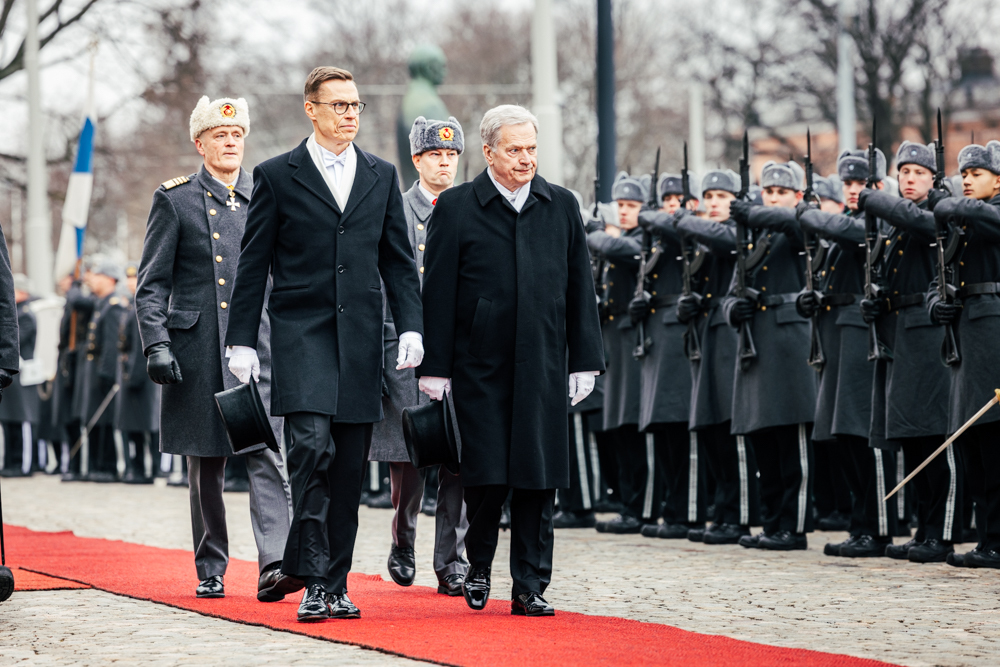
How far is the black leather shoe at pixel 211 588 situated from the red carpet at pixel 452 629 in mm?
52

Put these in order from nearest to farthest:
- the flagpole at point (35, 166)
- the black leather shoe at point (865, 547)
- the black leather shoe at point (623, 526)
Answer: the black leather shoe at point (865, 547) → the black leather shoe at point (623, 526) → the flagpole at point (35, 166)

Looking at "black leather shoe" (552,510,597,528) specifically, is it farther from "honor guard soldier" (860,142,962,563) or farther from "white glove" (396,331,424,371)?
"white glove" (396,331,424,371)

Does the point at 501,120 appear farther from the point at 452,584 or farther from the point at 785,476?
the point at 785,476

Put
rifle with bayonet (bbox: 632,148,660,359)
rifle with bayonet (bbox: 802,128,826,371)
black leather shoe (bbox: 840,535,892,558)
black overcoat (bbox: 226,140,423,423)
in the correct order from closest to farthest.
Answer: black overcoat (bbox: 226,140,423,423) < black leather shoe (bbox: 840,535,892,558) < rifle with bayonet (bbox: 802,128,826,371) < rifle with bayonet (bbox: 632,148,660,359)

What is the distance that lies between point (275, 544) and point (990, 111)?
26.0 meters

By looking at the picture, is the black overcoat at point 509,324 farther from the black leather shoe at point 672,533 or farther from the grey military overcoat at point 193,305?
the black leather shoe at point 672,533

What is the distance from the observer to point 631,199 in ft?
38.9

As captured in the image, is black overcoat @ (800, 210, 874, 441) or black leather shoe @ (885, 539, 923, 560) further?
black overcoat @ (800, 210, 874, 441)

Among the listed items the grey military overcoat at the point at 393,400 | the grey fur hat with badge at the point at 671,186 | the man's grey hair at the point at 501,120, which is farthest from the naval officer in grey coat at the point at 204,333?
the grey fur hat with badge at the point at 671,186

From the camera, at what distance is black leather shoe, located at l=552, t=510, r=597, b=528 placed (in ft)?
39.4

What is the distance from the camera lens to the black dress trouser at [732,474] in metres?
10.7

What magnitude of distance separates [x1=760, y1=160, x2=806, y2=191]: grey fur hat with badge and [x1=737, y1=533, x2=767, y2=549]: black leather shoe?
2265 millimetres

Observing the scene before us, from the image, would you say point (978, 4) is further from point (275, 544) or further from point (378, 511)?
point (275, 544)

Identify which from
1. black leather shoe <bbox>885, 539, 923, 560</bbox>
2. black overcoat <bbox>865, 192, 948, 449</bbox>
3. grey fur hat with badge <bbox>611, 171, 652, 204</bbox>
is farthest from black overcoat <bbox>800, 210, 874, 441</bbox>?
grey fur hat with badge <bbox>611, 171, 652, 204</bbox>
